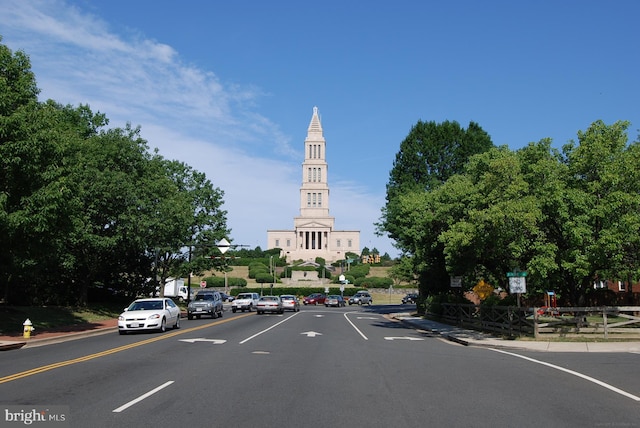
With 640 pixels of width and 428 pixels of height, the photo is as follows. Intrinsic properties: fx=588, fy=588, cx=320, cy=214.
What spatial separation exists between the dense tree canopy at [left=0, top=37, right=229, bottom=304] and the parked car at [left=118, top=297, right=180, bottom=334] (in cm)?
426

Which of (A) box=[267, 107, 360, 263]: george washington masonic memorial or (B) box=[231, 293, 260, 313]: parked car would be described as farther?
(A) box=[267, 107, 360, 263]: george washington masonic memorial

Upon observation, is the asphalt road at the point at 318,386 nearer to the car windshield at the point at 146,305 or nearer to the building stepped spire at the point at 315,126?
the car windshield at the point at 146,305

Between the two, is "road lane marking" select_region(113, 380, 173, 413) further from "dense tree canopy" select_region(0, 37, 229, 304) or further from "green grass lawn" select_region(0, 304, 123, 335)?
"green grass lawn" select_region(0, 304, 123, 335)

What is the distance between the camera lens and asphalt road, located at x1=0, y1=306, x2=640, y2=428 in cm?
843

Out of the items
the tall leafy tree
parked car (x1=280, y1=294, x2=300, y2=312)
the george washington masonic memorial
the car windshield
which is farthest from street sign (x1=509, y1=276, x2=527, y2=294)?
the george washington masonic memorial

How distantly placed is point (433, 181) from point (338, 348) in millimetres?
31125

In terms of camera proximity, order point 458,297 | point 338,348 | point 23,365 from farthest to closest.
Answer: point 458,297 < point 338,348 < point 23,365

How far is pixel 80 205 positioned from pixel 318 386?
17194 millimetres

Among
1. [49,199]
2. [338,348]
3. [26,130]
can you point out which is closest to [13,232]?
[49,199]

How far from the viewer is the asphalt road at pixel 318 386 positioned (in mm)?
8430

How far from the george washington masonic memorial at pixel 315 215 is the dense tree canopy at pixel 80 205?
4258 inches

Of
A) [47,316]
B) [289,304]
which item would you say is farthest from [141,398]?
[289,304]

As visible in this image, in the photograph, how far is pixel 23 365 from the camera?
14039 mm

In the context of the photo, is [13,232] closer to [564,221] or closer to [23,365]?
[23,365]
